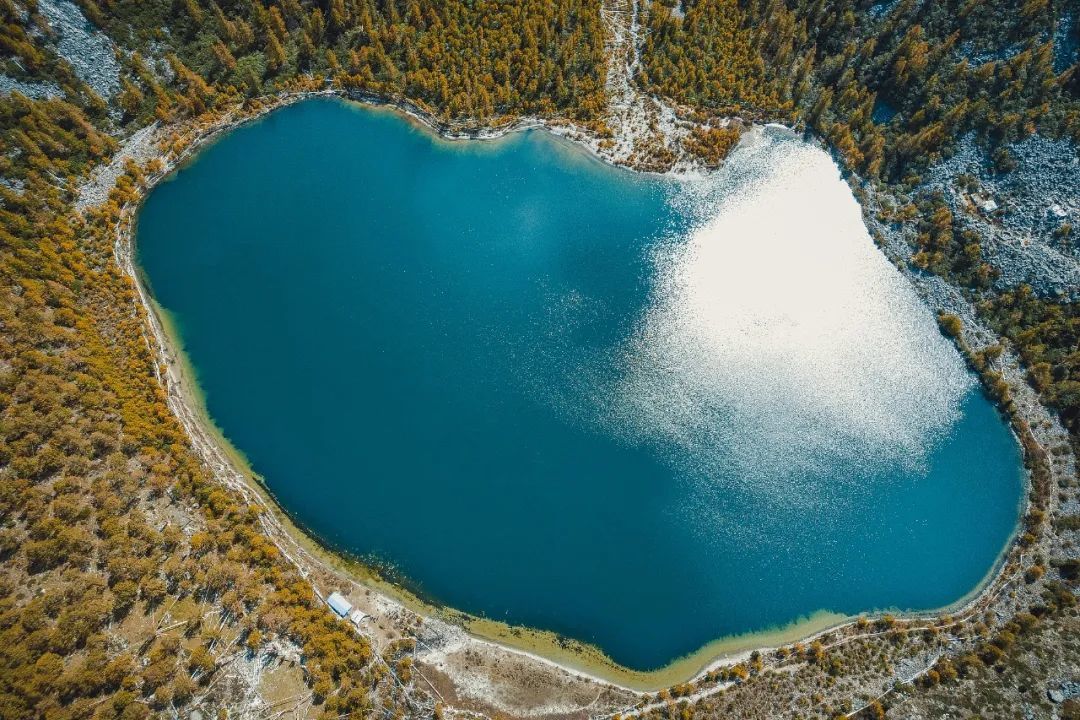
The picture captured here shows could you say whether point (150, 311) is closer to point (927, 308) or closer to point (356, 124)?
point (356, 124)

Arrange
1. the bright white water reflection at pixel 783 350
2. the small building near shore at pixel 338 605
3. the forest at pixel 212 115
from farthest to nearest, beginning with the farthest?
the bright white water reflection at pixel 783 350 → the small building near shore at pixel 338 605 → the forest at pixel 212 115

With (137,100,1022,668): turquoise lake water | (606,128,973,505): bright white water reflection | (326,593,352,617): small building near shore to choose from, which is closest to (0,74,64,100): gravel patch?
(137,100,1022,668): turquoise lake water

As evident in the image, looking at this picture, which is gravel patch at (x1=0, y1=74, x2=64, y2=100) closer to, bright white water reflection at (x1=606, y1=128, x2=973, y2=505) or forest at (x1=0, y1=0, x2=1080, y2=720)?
forest at (x1=0, y1=0, x2=1080, y2=720)

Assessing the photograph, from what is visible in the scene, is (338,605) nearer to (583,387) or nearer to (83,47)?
(583,387)

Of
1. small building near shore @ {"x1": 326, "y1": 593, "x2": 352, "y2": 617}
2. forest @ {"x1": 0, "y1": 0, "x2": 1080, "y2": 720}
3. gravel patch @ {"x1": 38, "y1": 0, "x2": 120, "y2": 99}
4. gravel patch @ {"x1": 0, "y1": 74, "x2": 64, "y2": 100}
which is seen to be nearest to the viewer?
forest @ {"x1": 0, "y1": 0, "x2": 1080, "y2": 720}

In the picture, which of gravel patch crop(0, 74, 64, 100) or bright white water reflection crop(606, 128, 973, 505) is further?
gravel patch crop(0, 74, 64, 100)

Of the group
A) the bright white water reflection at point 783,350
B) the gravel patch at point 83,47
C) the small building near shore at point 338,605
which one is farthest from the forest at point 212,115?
the bright white water reflection at point 783,350

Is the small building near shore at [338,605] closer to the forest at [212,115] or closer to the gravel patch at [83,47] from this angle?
the forest at [212,115]
